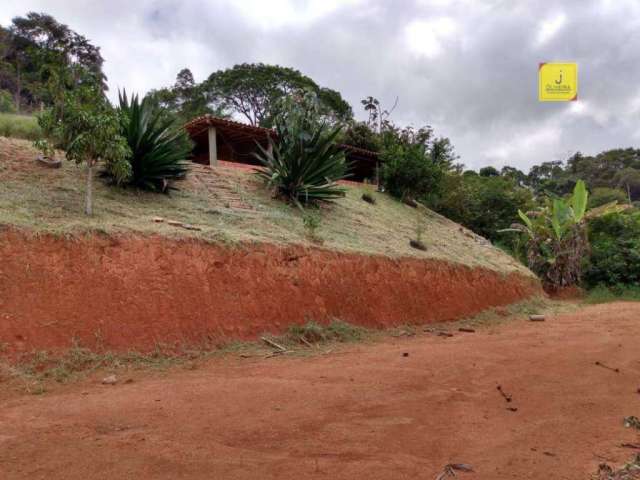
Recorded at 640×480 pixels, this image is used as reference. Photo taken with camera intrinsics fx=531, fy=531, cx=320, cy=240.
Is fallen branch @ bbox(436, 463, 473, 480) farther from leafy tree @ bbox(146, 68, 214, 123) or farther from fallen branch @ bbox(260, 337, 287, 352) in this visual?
leafy tree @ bbox(146, 68, 214, 123)

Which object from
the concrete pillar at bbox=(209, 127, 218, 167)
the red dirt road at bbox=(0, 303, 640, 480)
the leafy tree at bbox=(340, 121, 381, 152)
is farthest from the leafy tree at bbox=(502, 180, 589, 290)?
the red dirt road at bbox=(0, 303, 640, 480)

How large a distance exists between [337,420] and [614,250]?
54.1 ft

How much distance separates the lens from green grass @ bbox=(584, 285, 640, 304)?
1519 cm

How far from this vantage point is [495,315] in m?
11.6

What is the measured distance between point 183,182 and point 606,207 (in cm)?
1384

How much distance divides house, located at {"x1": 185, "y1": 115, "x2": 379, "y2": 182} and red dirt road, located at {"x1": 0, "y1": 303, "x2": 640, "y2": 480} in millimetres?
9263

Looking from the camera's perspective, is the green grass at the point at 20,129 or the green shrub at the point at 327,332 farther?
the green grass at the point at 20,129

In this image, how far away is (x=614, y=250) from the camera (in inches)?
693

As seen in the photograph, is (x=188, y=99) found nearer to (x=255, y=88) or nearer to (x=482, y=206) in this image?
(x=255, y=88)

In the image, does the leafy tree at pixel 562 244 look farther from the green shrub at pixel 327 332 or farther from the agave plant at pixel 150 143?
the agave plant at pixel 150 143

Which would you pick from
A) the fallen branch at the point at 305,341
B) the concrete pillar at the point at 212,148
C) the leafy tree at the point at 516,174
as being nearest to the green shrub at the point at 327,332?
the fallen branch at the point at 305,341

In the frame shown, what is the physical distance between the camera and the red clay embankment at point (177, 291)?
6312mm

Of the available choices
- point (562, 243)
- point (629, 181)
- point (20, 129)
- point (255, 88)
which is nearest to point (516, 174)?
point (629, 181)

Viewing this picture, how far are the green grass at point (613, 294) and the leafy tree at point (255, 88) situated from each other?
67.2 ft
